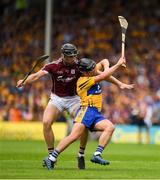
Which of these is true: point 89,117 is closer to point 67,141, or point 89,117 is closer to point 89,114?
point 89,114

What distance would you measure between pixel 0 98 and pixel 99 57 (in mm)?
5015

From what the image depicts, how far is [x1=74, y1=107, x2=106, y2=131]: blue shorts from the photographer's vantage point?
14.2m

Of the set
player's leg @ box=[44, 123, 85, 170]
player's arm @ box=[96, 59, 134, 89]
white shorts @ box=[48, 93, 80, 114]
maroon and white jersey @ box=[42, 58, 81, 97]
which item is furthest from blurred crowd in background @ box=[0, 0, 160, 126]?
player's leg @ box=[44, 123, 85, 170]

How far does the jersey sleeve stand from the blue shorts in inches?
15.4

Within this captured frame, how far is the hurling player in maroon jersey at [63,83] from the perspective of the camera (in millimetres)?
14820

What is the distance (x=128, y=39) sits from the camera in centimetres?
3659

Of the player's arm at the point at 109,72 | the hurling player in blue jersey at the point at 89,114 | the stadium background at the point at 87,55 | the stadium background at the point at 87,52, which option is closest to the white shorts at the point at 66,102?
the hurling player in blue jersey at the point at 89,114

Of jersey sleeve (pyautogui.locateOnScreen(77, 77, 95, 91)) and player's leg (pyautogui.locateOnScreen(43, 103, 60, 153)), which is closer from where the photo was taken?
jersey sleeve (pyautogui.locateOnScreen(77, 77, 95, 91))

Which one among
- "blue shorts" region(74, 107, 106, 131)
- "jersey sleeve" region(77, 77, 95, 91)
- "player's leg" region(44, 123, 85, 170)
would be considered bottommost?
"player's leg" region(44, 123, 85, 170)

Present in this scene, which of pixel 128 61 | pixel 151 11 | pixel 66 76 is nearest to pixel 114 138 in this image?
pixel 128 61

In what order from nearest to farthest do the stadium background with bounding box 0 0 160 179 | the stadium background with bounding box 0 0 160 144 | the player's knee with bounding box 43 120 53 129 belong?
the player's knee with bounding box 43 120 53 129, the stadium background with bounding box 0 0 160 179, the stadium background with bounding box 0 0 160 144

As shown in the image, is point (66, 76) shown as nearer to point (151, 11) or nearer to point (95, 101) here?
point (95, 101)

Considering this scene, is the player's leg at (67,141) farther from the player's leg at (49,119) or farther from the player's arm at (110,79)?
the player's leg at (49,119)

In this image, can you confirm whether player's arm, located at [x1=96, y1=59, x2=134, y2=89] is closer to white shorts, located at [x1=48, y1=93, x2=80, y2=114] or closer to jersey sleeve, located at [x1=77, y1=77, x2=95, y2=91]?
jersey sleeve, located at [x1=77, y1=77, x2=95, y2=91]
